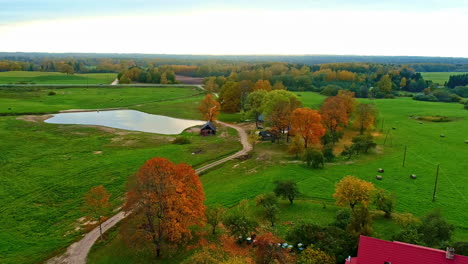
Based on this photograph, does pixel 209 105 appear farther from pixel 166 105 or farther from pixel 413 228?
pixel 413 228

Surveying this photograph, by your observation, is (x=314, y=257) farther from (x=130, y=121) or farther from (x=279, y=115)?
(x=130, y=121)

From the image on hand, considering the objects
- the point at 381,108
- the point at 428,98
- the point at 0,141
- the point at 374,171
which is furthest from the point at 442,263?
the point at 428,98

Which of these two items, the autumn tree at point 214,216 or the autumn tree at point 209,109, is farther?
the autumn tree at point 209,109

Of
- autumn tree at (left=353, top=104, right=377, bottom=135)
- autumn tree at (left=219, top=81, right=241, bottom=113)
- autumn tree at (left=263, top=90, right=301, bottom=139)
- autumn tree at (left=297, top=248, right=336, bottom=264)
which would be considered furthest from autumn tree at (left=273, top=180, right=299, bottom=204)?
autumn tree at (left=219, top=81, right=241, bottom=113)

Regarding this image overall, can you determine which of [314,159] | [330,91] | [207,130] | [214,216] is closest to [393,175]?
[314,159]

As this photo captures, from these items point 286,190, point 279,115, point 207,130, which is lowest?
point 207,130

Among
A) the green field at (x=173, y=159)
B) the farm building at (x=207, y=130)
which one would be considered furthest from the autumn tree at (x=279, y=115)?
the farm building at (x=207, y=130)

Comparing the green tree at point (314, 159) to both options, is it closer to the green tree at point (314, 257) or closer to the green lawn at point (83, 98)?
the green tree at point (314, 257)
